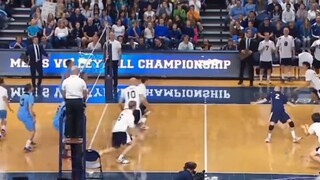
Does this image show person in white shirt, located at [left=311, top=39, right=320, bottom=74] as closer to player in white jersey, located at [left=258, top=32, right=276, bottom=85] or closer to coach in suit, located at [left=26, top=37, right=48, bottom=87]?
player in white jersey, located at [left=258, top=32, right=276, bottom=85]

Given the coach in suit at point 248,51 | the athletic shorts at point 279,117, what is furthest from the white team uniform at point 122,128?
the coach in suit at point 248,51

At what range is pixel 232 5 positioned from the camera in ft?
108

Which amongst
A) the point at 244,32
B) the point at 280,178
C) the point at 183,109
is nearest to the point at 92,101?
the point at 183,109

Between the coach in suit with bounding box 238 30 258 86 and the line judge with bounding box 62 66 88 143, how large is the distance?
36.4 ft

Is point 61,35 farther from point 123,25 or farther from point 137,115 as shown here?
point 137,115

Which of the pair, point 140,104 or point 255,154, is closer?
point 255,154

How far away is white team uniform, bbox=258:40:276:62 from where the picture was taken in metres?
28.1

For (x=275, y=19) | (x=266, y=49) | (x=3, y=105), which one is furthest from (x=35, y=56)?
(x=275, y=19)

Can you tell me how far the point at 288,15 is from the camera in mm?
31453

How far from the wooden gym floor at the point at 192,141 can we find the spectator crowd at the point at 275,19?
5629mm

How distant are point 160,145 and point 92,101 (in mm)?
5279

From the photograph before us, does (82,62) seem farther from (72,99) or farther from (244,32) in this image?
(72,99)

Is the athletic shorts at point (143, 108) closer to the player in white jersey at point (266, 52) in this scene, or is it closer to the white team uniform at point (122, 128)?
the white team uniform at point (122, 128)

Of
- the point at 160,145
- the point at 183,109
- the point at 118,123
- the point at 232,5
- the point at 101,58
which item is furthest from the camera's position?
the point at 232,5
